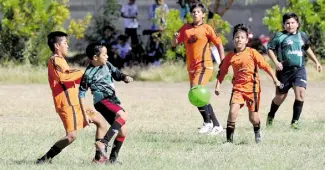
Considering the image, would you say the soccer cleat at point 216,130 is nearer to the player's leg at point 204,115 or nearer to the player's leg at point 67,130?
the player's leg at point 204,115

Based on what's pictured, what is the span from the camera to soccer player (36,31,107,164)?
9523 mm

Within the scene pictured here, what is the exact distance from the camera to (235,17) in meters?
24.6

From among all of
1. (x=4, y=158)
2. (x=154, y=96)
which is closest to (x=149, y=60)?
(x=154, y=96)

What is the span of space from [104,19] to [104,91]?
13.4 meters

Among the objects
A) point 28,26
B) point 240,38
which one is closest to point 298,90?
point 240,38

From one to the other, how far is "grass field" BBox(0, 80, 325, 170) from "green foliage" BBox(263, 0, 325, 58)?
3444mm

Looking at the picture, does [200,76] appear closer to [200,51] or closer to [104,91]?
[200,51]

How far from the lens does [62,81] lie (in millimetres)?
9539

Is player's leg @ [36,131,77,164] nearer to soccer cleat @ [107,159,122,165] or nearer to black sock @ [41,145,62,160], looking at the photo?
black sock @ [41,145,62,160]

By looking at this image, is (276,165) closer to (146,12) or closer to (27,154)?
→ (27,154)

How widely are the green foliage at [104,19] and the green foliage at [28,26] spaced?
163cm

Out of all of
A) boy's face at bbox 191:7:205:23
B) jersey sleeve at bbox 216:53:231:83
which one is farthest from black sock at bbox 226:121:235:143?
boy's face at bbox 191:7:205:23

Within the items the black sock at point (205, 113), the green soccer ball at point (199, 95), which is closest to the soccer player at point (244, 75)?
the green soccer ball at point (199, 95)

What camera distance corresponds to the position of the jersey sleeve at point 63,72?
9492 mm
